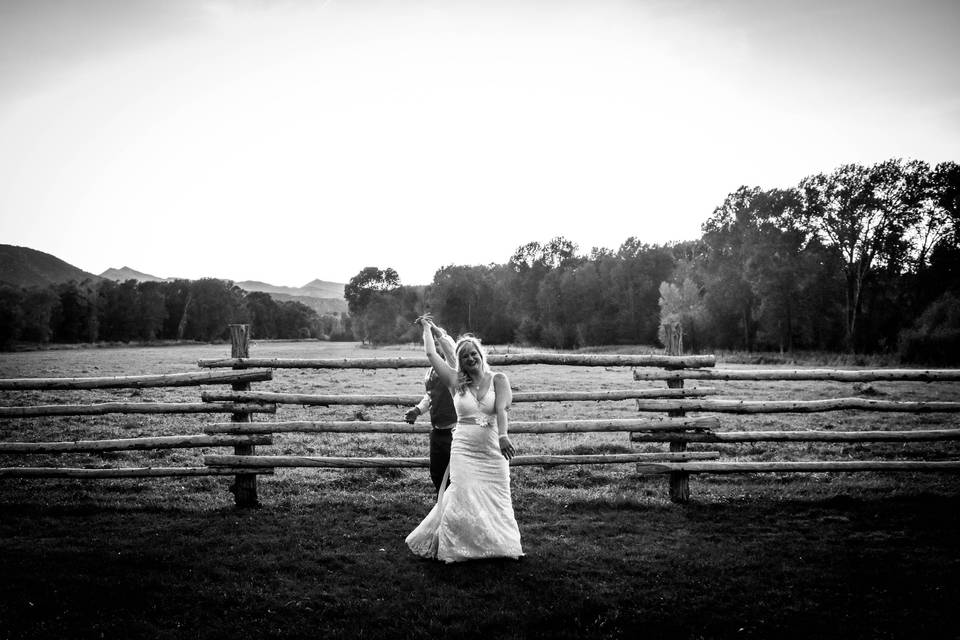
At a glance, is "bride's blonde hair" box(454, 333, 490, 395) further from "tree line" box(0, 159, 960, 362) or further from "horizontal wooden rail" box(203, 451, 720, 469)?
"tree line" box(0, 159, 960, 362)

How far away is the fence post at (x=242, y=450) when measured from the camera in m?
7.23

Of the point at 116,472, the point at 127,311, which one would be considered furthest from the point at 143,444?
the point at 127,311

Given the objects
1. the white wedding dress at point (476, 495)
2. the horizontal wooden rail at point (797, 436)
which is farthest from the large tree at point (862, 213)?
the white wedding dress at point (476, 495)

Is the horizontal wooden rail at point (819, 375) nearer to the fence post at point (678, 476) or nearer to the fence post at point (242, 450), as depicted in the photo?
the fence post at point (678, 476)

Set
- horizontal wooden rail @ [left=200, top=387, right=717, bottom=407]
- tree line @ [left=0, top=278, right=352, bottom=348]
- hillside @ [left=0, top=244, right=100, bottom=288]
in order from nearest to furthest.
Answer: horizontal wooden rail @ [left=200, top=387, right=717, bottom=407], tree line @ [left=0, top=278, right=352, bottom=348], hillside @ [left=0, top=244, right=100, bottom=288]

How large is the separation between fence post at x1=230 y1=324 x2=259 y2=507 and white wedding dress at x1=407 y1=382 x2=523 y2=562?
321 centimetres

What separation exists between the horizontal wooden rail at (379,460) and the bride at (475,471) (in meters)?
1.75

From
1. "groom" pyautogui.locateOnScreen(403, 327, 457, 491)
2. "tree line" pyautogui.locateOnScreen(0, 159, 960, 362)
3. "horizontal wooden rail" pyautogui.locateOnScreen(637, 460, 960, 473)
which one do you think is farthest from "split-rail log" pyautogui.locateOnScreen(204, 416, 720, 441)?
"tree line" pyautogui.locateOnScreen(0, 159, 960, 362)

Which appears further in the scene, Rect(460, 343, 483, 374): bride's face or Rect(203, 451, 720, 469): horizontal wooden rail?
Rect(203, 451, 720, 469): horizontal wooden rail

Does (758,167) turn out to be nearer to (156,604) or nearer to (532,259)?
(532,259)

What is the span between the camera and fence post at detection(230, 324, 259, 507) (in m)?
7.23

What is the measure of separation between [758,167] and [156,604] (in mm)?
51418

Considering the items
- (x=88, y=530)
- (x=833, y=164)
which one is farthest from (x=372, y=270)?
(x=88, y=530)

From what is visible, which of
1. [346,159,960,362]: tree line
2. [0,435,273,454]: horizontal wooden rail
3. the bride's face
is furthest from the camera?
[346,159,960,362]: tree line
